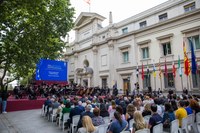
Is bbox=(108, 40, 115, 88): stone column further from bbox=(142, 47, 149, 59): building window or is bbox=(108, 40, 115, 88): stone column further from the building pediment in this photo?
the building pediment

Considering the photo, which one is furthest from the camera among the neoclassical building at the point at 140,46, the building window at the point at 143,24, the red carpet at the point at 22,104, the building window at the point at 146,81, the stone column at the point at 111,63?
the stone column at the point at 111,63

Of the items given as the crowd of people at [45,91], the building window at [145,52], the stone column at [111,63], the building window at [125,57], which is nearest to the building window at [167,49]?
the building window at [145,52]

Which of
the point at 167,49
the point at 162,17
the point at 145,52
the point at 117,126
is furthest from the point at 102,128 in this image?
the point at 162,17

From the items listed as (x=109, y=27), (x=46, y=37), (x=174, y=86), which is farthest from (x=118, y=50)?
(x=46, y=37)

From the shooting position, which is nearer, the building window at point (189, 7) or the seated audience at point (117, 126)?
the seated audience at point (117, 126)

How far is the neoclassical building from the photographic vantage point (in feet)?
55.4

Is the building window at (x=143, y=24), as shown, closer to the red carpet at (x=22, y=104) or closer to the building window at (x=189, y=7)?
the building window at (x=189, y=7)

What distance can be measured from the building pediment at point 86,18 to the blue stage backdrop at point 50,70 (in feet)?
52.3

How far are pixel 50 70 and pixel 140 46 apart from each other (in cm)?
1284

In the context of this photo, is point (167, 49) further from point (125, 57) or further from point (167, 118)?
point (167, 118)

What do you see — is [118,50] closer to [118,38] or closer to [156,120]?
[118,38]

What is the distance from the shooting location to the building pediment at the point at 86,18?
94.4ft

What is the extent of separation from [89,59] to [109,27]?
7.60 metres

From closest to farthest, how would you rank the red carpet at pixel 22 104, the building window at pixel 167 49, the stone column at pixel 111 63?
the red carpet at pixel 22 104
the building window at pixel 167 49
the stone column at pixel 111 63
